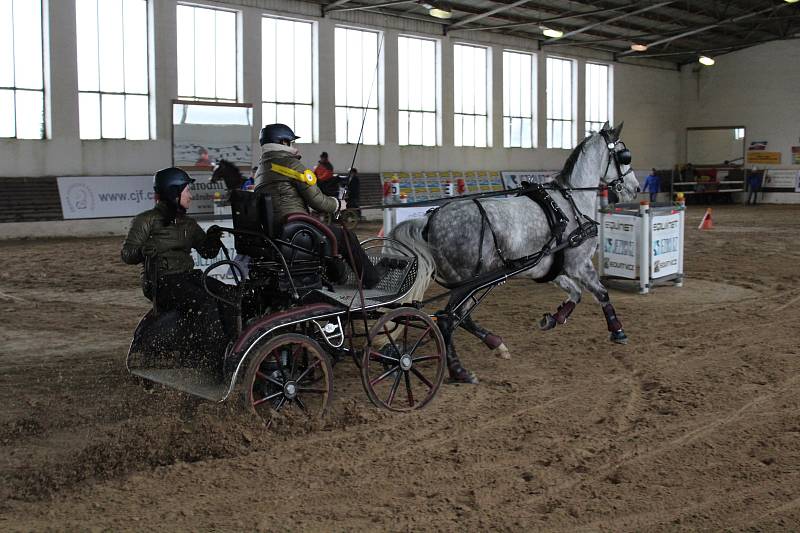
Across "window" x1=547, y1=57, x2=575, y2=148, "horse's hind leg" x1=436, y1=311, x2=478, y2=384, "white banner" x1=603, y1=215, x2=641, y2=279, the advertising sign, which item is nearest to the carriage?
"horse's hind leg" x1=436, y1=311, x2=478, y2=384

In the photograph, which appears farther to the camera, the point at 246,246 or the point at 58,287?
the point at 58,287

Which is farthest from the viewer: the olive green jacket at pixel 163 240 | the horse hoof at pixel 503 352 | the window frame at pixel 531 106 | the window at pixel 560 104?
the window at pixel 560 104

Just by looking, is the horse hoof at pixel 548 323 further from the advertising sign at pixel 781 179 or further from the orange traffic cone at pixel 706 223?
the advertising sign at pixel 781 179

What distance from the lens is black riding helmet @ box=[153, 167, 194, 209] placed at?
194 inches

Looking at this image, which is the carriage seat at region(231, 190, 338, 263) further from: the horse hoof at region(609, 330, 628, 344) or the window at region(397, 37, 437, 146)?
the window at region(397, 37, 437, 146)

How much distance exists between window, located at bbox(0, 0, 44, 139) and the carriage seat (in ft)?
48.6

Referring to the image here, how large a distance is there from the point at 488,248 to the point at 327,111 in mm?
17257

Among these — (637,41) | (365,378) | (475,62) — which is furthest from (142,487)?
(637,41)

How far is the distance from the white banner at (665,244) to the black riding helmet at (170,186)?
665 centimetres

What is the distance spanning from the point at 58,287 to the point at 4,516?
771cm

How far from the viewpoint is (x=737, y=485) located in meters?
3.77

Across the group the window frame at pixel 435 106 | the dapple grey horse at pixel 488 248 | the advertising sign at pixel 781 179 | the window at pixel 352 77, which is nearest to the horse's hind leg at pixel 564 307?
the dapple grey horse at pixel 488 248

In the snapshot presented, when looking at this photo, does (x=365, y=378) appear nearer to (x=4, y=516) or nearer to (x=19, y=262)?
(x=4, y=516)

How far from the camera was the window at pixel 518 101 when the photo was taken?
27.8 meters
